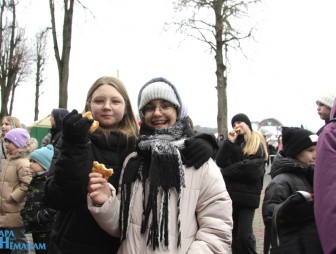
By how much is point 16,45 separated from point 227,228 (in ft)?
91.4

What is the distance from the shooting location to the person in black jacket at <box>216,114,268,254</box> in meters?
5.04

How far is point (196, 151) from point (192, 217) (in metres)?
0.34

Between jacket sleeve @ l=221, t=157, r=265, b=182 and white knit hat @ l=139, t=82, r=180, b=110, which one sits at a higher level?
white knit hat @ l=139, t=82, r=180, b=110

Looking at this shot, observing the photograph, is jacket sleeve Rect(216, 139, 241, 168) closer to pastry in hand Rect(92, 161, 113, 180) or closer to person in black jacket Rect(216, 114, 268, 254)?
person in black jacket Rect(216, 114, 268, 254)

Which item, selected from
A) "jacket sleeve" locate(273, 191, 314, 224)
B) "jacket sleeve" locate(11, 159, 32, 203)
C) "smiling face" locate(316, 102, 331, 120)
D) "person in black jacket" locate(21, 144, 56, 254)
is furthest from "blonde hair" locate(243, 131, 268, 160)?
"jacket sleeve" locate(273, 191, 314, 224)

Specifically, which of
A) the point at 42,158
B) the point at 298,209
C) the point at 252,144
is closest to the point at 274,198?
the point at 298,209

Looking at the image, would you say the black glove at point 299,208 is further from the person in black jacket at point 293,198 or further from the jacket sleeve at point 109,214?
the jacket sleeve at point 109,214

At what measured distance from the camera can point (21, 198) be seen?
4.70 m

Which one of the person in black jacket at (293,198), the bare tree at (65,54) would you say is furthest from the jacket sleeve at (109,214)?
the bare tree at (65,54)

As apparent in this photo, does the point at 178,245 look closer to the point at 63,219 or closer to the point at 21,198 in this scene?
the point at 63,219

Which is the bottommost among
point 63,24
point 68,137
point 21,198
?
point 21,198

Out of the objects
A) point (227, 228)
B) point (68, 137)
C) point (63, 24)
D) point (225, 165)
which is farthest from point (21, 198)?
point (63, 24)

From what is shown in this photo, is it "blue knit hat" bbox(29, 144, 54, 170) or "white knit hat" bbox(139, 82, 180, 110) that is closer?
"white knit hat" bbox(139, 82, 180, 110)

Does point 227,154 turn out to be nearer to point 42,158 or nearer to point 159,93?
point 42,158
